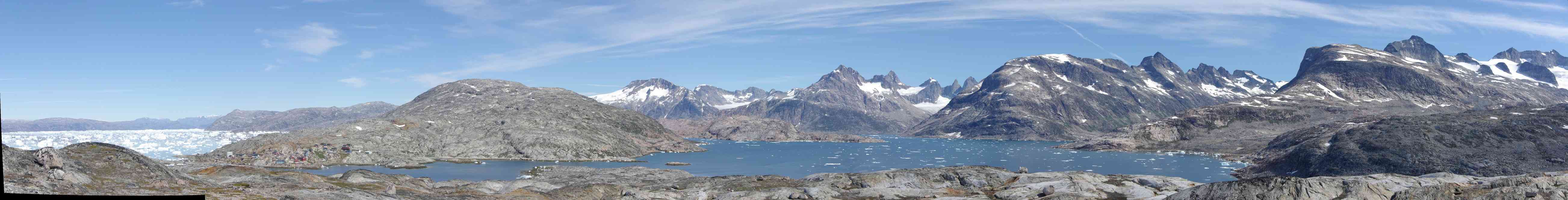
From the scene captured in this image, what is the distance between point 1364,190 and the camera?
67812 millimetres

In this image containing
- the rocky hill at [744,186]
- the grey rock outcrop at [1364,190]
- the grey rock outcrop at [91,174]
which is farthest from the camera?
the grey rock outcrop at [91,174]

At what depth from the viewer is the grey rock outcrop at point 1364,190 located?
189 feet

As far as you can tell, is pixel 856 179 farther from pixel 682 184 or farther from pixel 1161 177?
pixel 1161 177

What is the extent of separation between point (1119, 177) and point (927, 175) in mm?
28605

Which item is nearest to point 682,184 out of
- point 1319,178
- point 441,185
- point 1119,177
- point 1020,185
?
point 441,185

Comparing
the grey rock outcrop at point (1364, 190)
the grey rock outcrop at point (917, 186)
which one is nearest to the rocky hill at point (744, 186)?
the grey rock outcrop at point (1364, 190)

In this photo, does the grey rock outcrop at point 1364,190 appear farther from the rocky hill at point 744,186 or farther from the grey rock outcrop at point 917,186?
the grey rock outcrop at point 917,186

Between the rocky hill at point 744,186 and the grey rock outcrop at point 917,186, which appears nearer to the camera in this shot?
the rocky hill at point 744,186

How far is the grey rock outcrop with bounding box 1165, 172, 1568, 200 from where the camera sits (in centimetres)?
5762

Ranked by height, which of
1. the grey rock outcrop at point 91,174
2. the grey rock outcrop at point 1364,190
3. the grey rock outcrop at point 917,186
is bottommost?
the grey rock outcrop at point 917,186

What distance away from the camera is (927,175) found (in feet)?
454

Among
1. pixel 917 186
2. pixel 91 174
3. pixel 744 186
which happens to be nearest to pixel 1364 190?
pixel 917 186

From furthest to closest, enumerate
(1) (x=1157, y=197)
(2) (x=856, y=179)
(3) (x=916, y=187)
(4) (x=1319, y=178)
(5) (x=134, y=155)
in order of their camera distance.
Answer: (2) (x=856, y=179) < (3) (x=916, y=187) < (5) (x=134, y=155) < (1) (x=1157, y=197) < (4) (x=1319, y=178)

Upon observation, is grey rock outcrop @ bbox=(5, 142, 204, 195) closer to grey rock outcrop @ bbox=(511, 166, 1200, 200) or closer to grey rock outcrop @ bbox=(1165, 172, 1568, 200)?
grey rock outcrop @ bbox=(511, 166, 1200, 200)
